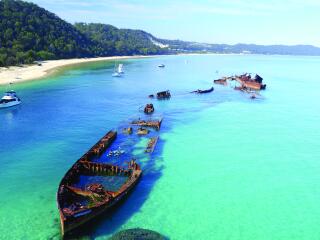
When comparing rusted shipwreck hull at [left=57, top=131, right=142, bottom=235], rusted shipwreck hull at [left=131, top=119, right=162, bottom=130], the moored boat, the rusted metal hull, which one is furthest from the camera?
the moored boat

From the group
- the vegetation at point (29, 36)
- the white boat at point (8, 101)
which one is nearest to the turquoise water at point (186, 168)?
the white boat at point (8, 101)

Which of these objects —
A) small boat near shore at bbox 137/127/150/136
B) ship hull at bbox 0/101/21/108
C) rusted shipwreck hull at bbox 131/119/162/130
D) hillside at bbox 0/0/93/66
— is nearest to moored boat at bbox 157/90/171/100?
rusted shipwreck hull at bbox 131/119/162/130

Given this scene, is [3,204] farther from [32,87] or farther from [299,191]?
[32,87]

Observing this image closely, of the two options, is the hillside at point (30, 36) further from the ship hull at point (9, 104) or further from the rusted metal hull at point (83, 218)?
the rusted metal hull at point (83, 218)

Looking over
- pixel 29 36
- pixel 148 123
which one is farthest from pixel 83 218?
pixel 29 36

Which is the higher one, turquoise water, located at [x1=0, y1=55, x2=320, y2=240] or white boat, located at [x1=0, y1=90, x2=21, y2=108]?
white boat, located at [x1=0, y1=90, x2=21, y2=108]

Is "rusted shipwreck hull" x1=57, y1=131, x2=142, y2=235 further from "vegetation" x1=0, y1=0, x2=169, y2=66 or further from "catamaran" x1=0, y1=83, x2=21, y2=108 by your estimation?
"vegetation" x1=0, y1=0, x2=169, y2=66
